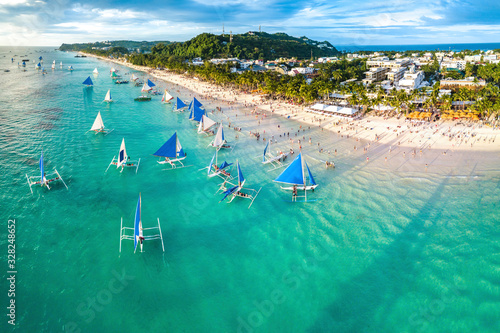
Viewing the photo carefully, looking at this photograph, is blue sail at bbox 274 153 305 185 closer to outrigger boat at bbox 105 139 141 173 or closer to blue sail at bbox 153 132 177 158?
blue sail at bbox 153 132 177 158

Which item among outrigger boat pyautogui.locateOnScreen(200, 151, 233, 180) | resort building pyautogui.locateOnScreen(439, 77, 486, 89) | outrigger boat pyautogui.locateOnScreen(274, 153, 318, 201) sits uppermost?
resort building pyautogui.locateOnScreen(439, 77, 486, 89)

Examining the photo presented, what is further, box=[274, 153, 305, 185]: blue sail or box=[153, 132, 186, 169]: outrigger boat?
box=[153, 132, 186, 169]: outrigger boat

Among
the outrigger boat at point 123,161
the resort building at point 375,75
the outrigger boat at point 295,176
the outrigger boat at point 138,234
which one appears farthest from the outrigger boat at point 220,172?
the resort building at point 375,75

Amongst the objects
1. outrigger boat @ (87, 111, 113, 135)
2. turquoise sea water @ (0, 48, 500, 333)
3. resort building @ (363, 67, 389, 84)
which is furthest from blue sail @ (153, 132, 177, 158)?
resort building @ (363, 67, 389, 84)

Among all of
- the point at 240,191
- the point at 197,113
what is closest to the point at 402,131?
the point at 240,191

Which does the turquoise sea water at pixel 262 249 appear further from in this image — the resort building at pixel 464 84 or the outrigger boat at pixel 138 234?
the resort building at pixel 464 84

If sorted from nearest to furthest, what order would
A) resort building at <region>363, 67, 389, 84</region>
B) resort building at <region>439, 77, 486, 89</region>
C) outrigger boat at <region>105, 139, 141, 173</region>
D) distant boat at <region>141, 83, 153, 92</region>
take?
outrigger boat at <region>105, 139, 141, 173</region> < resort building at <region>439, 77, 486, 89</region> < resort building at <region>363, 67, 389, 84</region> < distant boat at <region>141, 83, 153, 92</region>

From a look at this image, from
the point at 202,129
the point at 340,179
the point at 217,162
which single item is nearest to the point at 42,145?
the point at 202,129
